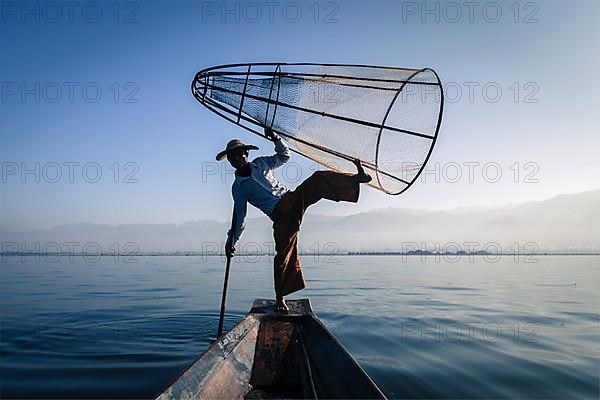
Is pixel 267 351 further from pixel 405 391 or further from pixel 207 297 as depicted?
pixel 207 297

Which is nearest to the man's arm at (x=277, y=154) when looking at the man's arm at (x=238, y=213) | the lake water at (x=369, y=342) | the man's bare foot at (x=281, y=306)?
the man's arm at (x=238, y=213)

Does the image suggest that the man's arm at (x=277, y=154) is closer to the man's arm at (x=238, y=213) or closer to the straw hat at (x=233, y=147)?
the straw hat at (x=233, y=147)

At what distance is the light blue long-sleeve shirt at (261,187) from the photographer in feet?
16.2

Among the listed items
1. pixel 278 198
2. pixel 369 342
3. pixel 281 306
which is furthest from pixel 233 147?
pixel 369 342

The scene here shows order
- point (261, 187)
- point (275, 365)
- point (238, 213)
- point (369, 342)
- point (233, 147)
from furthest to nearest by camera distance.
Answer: point (369, 342)
point (238, 213)
point (261, 187)
point (233, 147)
point (275, 365)

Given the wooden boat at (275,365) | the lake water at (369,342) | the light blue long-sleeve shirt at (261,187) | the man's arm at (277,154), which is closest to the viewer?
the wooden boat at (275,365)

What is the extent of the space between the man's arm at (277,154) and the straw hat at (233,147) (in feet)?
0.76

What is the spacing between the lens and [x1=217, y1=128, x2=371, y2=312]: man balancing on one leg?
4.84 m

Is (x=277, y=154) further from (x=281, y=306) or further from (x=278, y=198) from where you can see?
(x=281, y=306)

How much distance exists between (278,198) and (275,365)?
6.63 feet

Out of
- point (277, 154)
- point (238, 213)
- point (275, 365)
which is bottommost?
point (275, 365)

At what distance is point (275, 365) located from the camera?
Result: 169 inches

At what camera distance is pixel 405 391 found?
418 centimetres

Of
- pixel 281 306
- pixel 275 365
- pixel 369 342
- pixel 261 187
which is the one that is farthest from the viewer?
pixel 369 342
